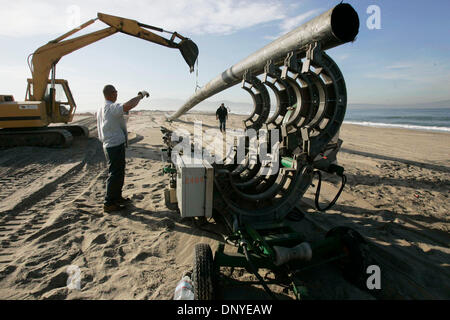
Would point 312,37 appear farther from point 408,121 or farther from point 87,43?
point 408,121

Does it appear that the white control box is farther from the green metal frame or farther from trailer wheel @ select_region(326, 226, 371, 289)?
trailer wheel @ select_region(326, 226, 371, 289)

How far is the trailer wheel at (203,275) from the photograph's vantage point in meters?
2.59

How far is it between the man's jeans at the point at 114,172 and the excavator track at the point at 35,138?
7.76 m

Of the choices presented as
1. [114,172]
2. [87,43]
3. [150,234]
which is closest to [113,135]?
[114,172]

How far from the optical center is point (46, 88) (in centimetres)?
1092

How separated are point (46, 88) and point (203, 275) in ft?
39.9

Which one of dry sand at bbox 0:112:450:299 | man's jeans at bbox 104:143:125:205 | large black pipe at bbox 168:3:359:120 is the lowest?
dry sand at bbox 0:112:450:299

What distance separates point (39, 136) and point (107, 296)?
10.9m

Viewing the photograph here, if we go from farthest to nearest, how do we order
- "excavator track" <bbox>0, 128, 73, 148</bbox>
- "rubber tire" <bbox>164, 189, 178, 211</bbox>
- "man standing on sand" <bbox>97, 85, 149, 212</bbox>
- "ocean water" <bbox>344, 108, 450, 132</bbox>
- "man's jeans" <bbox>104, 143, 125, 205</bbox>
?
1. "ocean water" <bbox>344, 108, 450, 132</bbox>
2. "excavator track" <bbox>0, 128, 73, 148</bbox>
3. "rubber tire" <bbox>164, 189, 178, 211</bbox>
4. "man's jeans" <bbox>104, 143, 125, 205</bbox>
5. "man standing on sand" <bbox>97, 85, 149, 212</bbox>

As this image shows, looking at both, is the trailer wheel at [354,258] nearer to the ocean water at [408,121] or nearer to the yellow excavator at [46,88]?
the yellow excavator at [46,88]

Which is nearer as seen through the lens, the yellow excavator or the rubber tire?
the rubber tire

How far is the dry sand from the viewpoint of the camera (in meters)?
3.05

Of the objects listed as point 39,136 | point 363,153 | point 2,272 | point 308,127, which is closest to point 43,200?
point 2,272

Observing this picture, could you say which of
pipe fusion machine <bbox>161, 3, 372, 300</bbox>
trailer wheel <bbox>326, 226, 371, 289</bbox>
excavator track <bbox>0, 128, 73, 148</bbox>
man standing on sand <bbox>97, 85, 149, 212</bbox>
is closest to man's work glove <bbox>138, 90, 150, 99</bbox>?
man standing on sand <bbox>97, 85, 149, 212</bbox>
